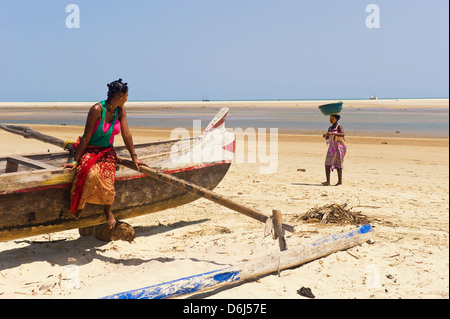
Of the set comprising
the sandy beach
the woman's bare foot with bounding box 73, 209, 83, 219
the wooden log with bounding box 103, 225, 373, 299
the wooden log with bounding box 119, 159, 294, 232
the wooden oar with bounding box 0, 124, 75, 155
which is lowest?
the sandy beach

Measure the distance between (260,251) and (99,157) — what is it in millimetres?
2087

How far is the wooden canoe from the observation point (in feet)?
15.3

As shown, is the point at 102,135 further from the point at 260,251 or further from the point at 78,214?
the point at 260,251

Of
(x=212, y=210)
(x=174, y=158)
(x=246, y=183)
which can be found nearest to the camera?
(x=174, y=158)

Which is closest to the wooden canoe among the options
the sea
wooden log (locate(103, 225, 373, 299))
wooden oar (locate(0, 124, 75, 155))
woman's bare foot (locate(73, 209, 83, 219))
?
woman's bare foot (locate(73, 209, 83, 219))

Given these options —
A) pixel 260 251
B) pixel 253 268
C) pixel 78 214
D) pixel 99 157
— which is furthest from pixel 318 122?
pixel 253 268

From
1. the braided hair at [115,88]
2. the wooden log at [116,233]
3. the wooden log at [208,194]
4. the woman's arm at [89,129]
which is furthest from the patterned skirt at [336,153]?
the woman's arm at [89,129]

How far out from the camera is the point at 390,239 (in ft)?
18.6

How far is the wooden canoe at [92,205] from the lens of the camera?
4.67 meters

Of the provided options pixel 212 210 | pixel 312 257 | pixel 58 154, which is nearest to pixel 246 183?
pixel 212 210

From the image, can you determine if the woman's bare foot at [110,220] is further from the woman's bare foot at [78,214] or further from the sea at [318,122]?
the sea at [318,122]

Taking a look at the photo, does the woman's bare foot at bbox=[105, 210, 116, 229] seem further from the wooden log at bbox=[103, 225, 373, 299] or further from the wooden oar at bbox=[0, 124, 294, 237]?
the wooden log at bbox=[103, 225, 373, 299]

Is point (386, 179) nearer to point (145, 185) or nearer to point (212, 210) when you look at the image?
point (212, 210)
